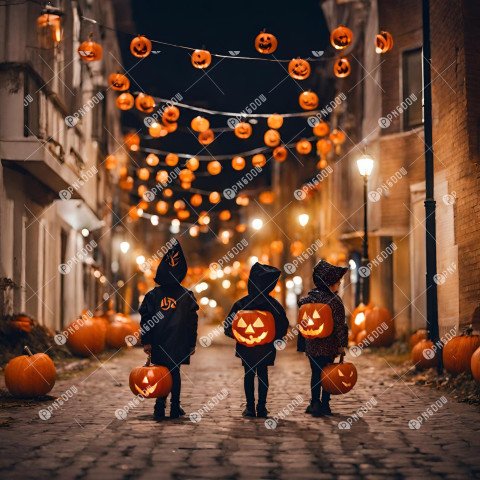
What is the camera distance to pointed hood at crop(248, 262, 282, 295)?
10898mm

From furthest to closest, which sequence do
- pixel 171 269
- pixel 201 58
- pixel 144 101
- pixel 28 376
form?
pixel 144 101 → pixel 201 58 → pixel 28 376 → pixel 171 269

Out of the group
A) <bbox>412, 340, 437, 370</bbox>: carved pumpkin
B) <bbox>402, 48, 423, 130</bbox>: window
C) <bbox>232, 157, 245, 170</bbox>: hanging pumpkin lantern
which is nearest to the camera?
<bbox>412, 340, 437, 370</bbox>: carved pumpkin

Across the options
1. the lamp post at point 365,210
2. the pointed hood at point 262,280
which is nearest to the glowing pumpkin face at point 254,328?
the pointed hood at point 262,280

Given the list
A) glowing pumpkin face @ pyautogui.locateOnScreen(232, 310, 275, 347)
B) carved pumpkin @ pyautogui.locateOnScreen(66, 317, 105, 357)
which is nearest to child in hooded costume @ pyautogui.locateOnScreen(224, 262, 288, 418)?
glowing pumpkin face @ pyautogui.locateOnScreen(232, 310, 275, 347)

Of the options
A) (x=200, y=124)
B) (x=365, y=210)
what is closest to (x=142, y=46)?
(x=200, y=124)

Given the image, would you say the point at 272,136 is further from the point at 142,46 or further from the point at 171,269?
the point at 171,269

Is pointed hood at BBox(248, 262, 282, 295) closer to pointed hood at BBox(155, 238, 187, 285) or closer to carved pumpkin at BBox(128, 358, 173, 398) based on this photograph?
pointed hood at BBox(155, 238, 187, 285)

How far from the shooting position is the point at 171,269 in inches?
413

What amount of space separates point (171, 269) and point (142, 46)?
8116 millimetres

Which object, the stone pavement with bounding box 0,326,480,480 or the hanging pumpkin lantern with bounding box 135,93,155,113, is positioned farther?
the hanging pumpkin lantern with bounding box 135,93,155,113

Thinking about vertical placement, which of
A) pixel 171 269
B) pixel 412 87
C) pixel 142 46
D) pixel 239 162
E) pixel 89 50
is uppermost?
pixel 412 87

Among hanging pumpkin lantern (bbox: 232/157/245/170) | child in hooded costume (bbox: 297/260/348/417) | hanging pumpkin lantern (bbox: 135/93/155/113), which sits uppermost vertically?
hanging pumpkin lantern (bbox: 135/93/155/113)

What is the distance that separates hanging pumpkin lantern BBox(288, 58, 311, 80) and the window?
6.72 m

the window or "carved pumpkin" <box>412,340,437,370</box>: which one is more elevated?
the window
